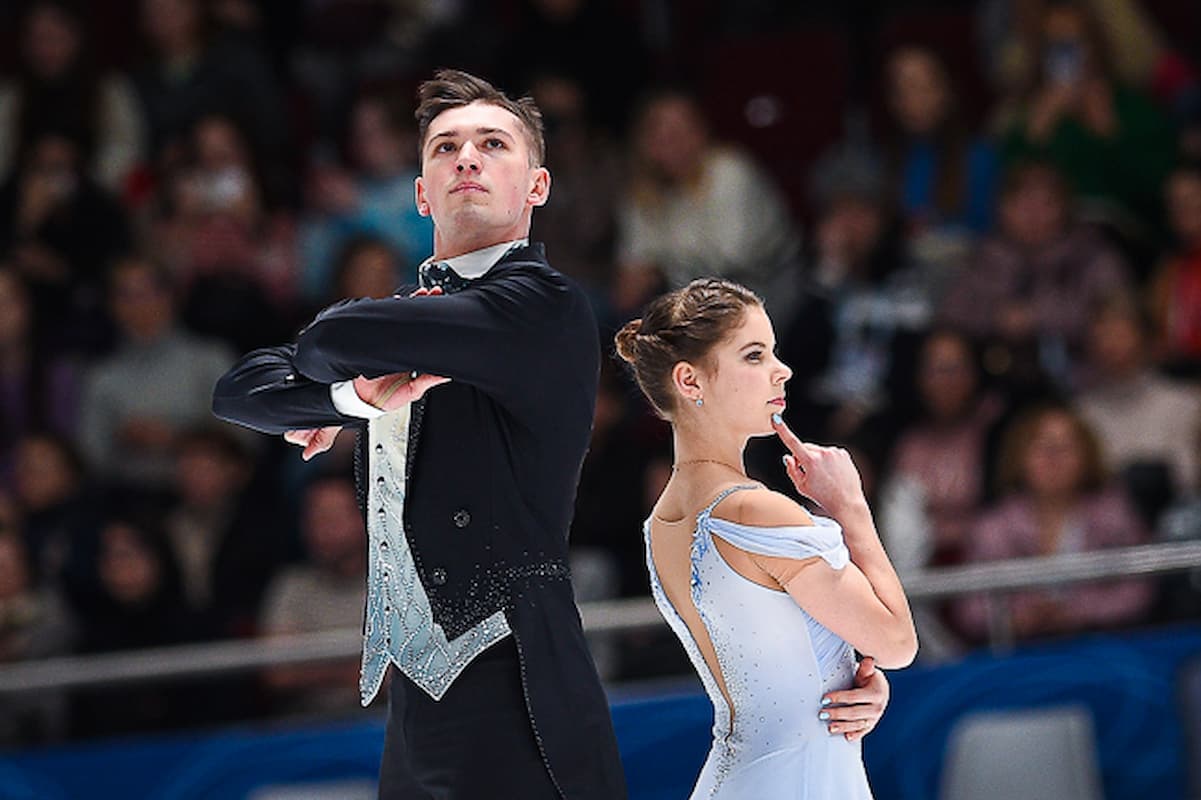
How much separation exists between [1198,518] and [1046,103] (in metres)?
2.05

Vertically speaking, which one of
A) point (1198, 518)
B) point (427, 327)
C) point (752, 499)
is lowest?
point (1198, 518)

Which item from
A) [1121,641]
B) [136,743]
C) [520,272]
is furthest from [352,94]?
[520,272]

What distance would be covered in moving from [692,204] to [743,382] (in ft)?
14.4

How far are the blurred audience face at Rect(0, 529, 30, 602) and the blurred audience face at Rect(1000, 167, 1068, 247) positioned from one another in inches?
139

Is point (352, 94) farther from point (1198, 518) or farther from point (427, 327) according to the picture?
point (427, 327)

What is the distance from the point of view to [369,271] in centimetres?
720

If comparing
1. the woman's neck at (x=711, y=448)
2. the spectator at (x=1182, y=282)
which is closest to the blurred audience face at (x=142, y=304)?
the spectator at (x=1182, y=282)

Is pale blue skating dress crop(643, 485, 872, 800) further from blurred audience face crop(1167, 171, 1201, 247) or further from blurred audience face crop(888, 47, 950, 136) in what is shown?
blurred audience face crop(888, 47, 950, 136)

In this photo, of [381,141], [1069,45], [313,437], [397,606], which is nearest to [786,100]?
[1069,45]

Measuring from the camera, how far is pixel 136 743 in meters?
5.64

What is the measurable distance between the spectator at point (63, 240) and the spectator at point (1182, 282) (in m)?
3.84

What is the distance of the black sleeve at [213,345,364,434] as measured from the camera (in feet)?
10.2

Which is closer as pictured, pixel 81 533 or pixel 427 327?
pixel 427 327

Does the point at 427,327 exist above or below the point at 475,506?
above
